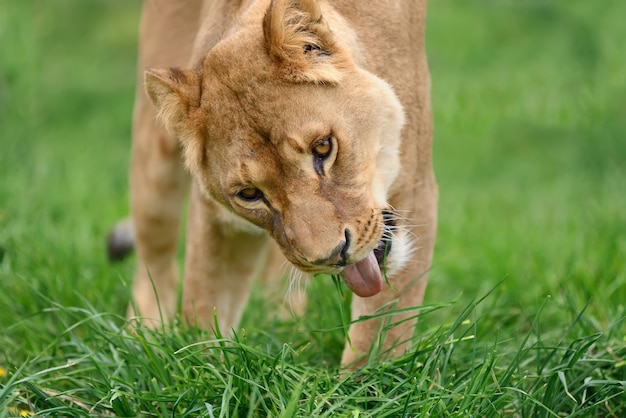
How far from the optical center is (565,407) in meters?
3.35

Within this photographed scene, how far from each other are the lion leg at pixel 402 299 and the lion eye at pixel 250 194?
0.60 metres

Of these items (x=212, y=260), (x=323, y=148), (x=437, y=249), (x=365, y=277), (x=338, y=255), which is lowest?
(x=437, y=249)

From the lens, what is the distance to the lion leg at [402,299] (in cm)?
356

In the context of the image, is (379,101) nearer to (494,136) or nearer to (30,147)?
(30,147)

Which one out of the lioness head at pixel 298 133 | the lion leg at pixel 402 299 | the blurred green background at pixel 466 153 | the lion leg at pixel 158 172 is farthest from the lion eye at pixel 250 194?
the lion leg at pixel 158 172

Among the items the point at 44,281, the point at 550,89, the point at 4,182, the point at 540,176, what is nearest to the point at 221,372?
the point at 44,281

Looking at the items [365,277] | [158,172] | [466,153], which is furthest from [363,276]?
[466,153]

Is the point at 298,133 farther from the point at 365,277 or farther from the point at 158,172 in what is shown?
the point at 158,172

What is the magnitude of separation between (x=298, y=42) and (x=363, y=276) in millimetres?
851

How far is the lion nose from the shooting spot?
10.4 ft

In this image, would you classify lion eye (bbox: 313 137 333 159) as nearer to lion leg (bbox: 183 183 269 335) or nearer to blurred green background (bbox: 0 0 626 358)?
lion leg (bbox: 183 183 269 335)

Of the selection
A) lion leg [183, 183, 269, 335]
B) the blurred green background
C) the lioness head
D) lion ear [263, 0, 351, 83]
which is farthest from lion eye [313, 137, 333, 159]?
the blurred green background

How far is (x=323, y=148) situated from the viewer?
3271 millimetres

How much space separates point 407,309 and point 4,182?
407cm
